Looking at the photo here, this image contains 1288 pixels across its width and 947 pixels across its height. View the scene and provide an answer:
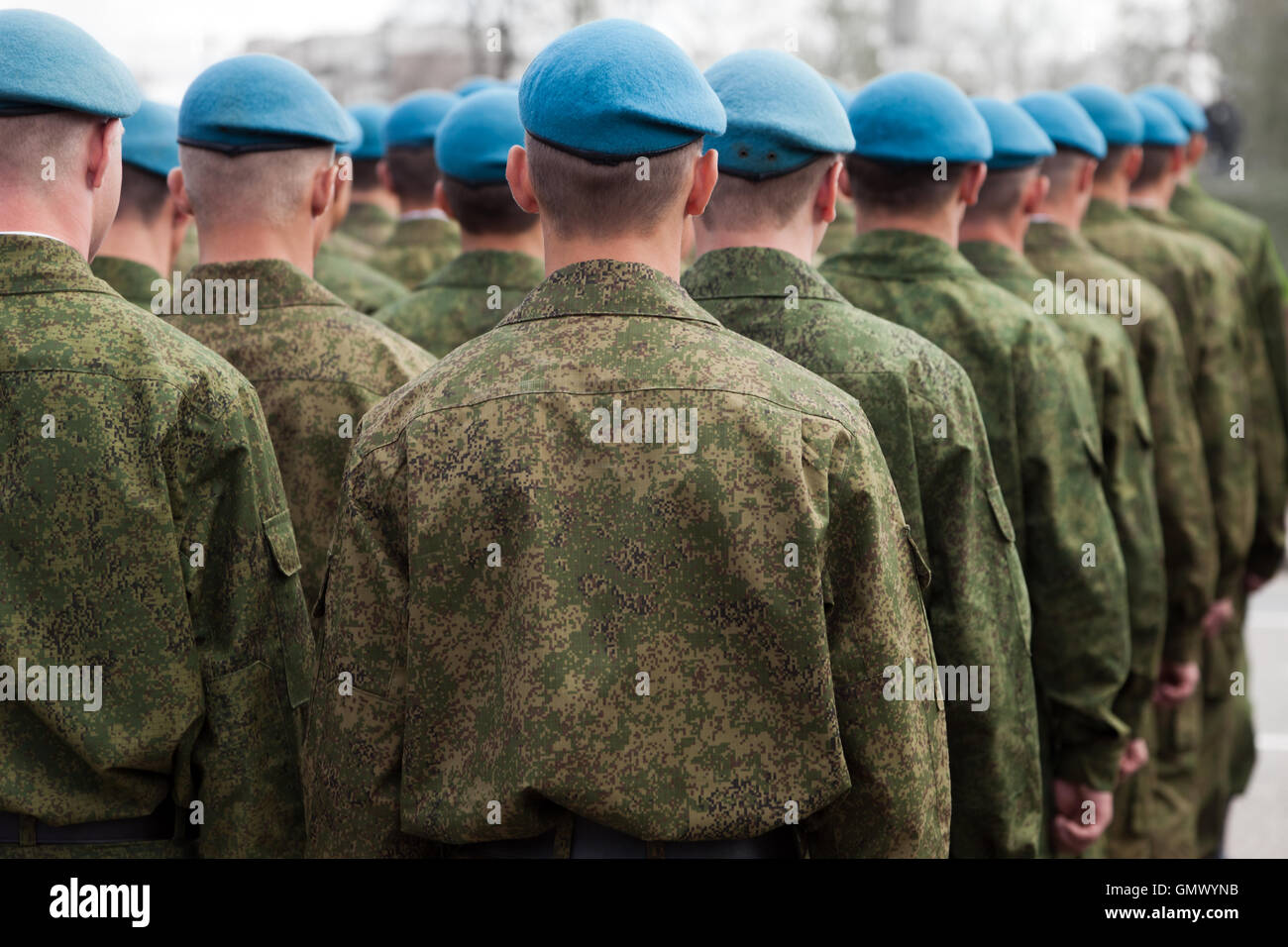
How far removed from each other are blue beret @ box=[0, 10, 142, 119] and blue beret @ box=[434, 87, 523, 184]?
171 centimetres

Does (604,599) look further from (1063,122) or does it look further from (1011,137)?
(1063,122)

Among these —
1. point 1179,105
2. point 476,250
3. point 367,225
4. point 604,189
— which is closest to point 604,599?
point 604,189

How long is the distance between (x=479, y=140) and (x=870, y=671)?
7.81ft

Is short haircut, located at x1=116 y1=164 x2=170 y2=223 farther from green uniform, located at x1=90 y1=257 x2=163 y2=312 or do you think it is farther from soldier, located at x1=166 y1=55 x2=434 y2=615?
soldier, located at x1=166 y1=55 x2=434 y2=615

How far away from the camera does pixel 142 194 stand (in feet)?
11.9

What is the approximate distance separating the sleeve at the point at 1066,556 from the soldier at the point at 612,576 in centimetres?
150

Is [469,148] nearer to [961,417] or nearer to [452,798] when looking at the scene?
[961,417]

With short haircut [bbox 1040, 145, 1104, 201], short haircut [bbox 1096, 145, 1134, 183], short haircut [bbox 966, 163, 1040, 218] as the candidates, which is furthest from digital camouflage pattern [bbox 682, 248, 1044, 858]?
short haircut [bbox 1096, 145, 1134, 183]

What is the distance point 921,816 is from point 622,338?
79cm

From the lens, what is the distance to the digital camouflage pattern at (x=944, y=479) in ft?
9.74

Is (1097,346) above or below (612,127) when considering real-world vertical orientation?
below

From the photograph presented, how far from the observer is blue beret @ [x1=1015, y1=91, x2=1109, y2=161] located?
15.9 feet
